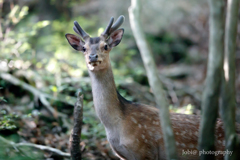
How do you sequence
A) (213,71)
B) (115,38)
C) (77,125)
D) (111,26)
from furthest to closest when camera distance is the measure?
(115,38) → (111,26) → (77,125) → (213,71)

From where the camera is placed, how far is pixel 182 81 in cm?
1177

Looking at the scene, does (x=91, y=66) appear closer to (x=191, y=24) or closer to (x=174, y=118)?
(x=174, y=118)

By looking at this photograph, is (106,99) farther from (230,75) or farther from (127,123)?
(230,75)

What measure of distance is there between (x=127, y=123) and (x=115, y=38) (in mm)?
1557

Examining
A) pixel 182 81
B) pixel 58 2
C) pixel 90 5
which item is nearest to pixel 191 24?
pixel 182 81

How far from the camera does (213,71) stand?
316 cm

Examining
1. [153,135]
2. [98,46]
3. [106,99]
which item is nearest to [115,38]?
[98,46]

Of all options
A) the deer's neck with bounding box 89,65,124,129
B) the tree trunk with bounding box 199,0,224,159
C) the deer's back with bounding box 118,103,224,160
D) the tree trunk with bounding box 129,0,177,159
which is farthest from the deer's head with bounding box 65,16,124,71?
the tree trunk with bounding box 199,0,224,159

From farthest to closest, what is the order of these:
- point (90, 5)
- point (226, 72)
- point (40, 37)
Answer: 1. point (90, 5)
2. point (40, 37)
3. point (226, 72)

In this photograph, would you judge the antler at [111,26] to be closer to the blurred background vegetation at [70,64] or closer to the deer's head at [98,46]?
the deer's head at [98,46]

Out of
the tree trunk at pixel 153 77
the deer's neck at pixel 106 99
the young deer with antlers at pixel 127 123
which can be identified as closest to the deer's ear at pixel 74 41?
the young deer with antlers at pixel 127 123

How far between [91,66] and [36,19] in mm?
7383

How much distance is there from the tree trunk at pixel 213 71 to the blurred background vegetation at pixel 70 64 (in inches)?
93.0

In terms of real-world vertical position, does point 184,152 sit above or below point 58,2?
below
